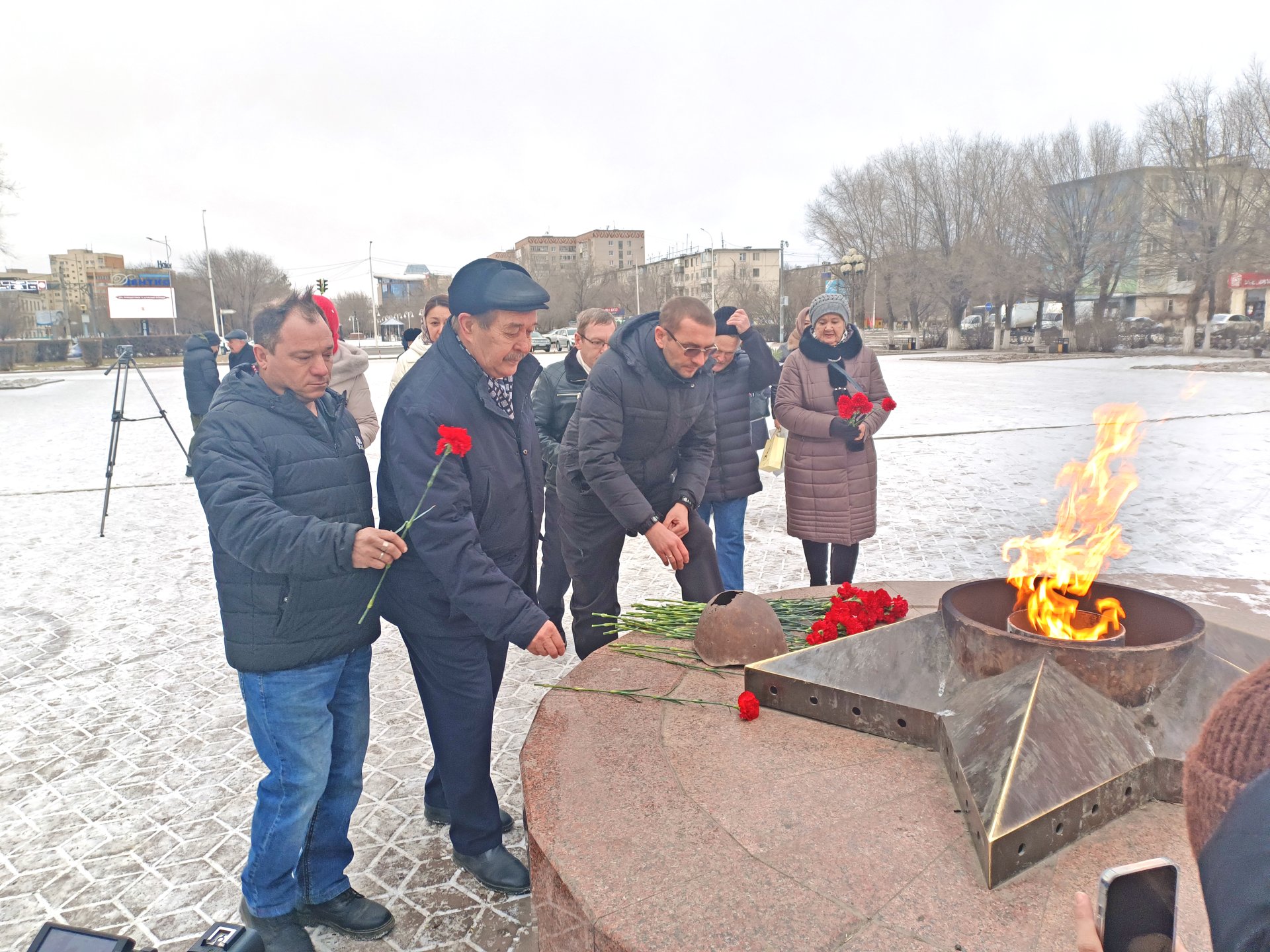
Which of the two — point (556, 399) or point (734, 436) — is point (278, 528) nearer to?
point (556, 399)

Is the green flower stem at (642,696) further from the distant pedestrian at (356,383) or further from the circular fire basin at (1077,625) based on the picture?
the distant pedestrian at (356,383)

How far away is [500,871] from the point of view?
2.77 meters

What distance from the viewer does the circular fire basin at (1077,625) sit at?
8.23ft

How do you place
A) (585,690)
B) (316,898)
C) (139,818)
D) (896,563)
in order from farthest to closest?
(896,563) < (139,818) < (585,690) < (316,898)

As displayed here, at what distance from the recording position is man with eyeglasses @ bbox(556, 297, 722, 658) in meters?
3.57

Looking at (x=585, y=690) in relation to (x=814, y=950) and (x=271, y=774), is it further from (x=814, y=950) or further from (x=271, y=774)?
(x=814, y=950)

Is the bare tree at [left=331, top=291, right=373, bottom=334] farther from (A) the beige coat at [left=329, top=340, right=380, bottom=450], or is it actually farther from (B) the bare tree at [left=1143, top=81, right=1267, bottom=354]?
(A) the beige coat at [left=329, top=340, right=380, bottom=450]

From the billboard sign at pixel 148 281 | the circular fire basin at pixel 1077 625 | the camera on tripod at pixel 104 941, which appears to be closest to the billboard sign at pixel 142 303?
the billboard sign at pixel 148 281

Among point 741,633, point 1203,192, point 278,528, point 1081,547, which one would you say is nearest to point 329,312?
point 278,528

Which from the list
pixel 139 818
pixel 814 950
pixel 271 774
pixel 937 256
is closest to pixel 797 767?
pixel 814 950

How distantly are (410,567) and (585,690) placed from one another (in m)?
0.75

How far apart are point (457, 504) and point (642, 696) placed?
96 centimetres

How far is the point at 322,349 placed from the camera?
2.43 meters

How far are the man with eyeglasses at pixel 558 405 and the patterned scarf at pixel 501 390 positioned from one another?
A: 6.32ft
